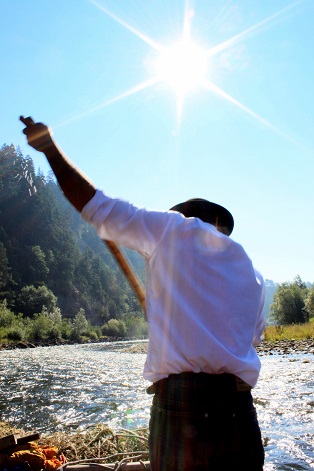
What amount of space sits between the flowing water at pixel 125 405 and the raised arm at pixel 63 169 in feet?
21.0

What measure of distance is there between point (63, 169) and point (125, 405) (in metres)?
11.0

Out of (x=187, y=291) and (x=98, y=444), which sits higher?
(x=187, y=291)

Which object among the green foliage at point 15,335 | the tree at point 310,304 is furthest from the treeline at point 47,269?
the tree at point 310,304

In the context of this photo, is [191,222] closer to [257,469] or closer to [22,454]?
[257,469]

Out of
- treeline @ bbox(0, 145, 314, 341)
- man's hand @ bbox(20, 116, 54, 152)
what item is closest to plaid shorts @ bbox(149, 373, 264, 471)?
man's hand @ bbox(20, 116, 54, 152)

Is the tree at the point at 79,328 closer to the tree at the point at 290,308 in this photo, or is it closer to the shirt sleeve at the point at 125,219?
the tree at the point at 290,308

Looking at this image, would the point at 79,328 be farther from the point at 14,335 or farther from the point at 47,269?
the point at 47,269

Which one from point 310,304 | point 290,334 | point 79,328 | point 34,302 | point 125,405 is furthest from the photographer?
point 34,302

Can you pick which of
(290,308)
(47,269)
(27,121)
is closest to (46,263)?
(47,269)

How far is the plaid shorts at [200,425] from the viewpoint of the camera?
5.98ft

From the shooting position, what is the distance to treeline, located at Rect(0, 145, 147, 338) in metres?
111

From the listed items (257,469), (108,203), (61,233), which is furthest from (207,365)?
(61,233)

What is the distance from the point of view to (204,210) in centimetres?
219

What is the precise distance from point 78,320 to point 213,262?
90837 millimetres
